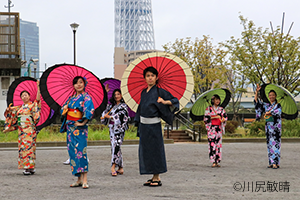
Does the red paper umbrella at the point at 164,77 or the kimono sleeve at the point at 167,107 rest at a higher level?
the red paper umbrella at the point at 164,77

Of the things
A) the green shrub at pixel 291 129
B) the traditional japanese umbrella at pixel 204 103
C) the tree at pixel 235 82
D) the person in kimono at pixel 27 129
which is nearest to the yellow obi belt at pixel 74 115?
the person in kimono at pixel 27 129

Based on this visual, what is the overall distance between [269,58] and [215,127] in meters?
18.4

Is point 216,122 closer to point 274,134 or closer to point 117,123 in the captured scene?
point 274,134

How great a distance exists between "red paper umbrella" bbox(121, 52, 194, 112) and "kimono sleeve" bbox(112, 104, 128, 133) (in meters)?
1.10

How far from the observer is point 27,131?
9.28 meters

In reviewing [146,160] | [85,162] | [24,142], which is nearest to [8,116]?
[24,142]

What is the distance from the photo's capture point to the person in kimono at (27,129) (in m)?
9.16

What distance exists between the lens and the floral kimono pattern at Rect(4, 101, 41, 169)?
916 centimetres

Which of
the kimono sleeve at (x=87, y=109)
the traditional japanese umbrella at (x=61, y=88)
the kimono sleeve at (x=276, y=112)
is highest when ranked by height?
the traditional japanese umbrella at (x=61, y=88)

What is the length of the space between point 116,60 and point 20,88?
116275mm

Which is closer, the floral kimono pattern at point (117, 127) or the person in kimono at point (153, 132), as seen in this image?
the person in kimono at point (153, 132)

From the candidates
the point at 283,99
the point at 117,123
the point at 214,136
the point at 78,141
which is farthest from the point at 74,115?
the point at 283,99

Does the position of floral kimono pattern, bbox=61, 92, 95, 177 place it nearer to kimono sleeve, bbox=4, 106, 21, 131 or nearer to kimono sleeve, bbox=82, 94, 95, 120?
kimono sleeve, bbox=82, 94, 95, 120

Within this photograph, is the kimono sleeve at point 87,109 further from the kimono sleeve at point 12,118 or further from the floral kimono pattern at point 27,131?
the kimono sleeve at point 12,118
